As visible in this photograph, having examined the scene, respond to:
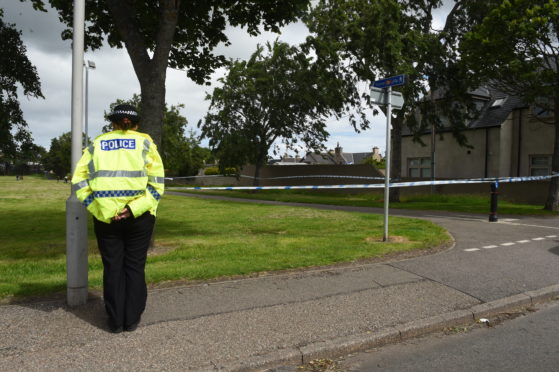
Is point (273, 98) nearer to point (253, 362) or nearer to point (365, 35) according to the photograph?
point (365, 35)

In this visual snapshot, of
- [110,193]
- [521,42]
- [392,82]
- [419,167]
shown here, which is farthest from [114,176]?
[419,167]

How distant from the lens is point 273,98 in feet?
95.7

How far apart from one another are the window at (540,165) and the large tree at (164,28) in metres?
18.2

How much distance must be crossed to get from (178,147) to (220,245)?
4076cm

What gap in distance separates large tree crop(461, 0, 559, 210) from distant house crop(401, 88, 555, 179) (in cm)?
683

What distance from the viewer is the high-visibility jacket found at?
3529 mm

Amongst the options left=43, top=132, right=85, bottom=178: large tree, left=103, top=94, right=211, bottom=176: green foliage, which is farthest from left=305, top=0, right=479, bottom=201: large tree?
left=43, top=132, right=85, bottom=178: large tree

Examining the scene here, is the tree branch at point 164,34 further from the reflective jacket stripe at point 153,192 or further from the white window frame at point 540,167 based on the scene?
the white window frame at point 540,167

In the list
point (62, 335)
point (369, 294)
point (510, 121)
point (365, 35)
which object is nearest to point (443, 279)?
point (369, 294)

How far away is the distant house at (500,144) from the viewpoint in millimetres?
21750

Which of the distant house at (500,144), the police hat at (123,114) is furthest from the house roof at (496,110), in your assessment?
the police hat at (123,114)

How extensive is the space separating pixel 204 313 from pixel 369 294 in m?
1.85

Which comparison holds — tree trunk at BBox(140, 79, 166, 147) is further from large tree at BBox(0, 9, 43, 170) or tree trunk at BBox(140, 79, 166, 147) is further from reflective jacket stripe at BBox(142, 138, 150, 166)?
large tree at BBox(0, 9, 43, 170)

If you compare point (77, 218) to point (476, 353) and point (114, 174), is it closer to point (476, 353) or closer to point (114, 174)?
point (114, 174)
